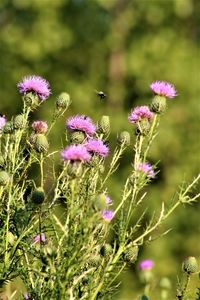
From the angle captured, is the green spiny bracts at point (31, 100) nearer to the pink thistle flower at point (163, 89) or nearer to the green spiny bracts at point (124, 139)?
the green spiny bracts at point (124, 139)

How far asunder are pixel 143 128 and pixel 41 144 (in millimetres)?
349

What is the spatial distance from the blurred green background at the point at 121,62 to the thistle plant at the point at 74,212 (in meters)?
10.5

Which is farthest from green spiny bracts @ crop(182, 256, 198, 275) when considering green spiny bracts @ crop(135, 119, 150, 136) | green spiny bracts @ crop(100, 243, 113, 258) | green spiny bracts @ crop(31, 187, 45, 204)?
green spiny bracts @ crop(31, 187, 45, 204)

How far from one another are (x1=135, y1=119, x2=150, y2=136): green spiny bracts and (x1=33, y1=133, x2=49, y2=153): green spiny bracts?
1.04 ft

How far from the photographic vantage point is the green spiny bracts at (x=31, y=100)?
2.94 meters

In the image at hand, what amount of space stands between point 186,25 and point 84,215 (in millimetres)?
13625

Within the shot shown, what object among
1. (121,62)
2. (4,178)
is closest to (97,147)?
(4,178)

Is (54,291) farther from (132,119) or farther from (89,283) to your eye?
(132,119)

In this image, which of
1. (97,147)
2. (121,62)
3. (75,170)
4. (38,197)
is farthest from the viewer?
(121,62)

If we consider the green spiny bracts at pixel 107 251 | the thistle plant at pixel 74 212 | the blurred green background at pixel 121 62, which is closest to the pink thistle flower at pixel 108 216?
the thistle plant at pixel 74 212

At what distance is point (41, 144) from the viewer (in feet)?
8.97

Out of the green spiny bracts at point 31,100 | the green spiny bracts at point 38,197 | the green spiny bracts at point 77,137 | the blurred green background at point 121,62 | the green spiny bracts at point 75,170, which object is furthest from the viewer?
the blurred green background at point 121,62

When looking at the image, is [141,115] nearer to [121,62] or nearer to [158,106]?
[158,106]

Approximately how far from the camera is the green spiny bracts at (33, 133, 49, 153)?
8.95 ft
